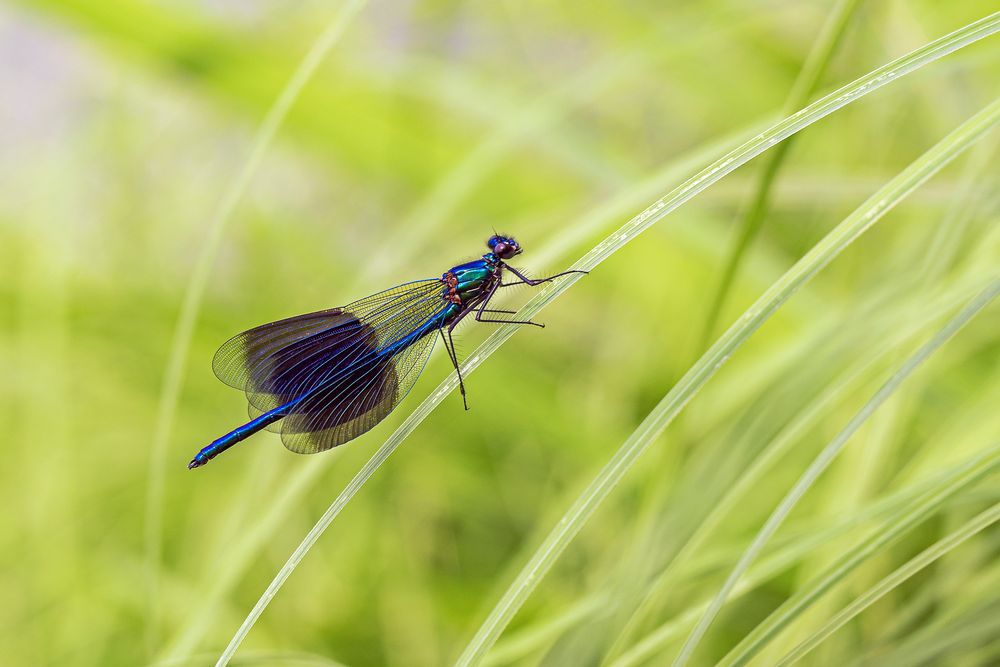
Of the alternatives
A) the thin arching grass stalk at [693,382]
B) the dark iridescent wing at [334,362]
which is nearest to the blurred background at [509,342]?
the dark iridescent wing at [334,362]

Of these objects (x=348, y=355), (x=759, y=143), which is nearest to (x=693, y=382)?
(x=759, y=143)

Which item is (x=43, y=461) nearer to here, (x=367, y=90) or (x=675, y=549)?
(x=367, y=90)

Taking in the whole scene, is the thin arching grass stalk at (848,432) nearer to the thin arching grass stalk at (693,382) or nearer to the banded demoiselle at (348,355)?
the thin arching grass stalk at (693,382)

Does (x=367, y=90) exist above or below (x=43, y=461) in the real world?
above

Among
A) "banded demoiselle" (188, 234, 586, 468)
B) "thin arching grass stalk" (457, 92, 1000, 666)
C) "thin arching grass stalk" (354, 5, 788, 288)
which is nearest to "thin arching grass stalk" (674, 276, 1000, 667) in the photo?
"thin arching grass stalk" (457, 92, 1000, 666)

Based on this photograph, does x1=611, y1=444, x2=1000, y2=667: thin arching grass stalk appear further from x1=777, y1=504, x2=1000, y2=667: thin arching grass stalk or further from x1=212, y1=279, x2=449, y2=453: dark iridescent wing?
x1=212, y1=279, x2=449, y2=453: dark iridescent wing

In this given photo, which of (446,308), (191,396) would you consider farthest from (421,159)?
(191,396)
